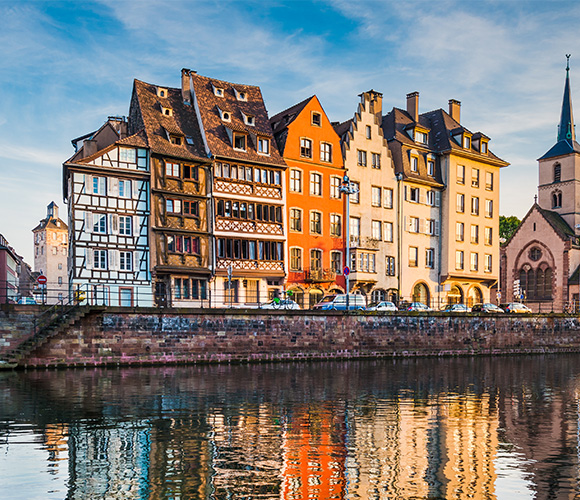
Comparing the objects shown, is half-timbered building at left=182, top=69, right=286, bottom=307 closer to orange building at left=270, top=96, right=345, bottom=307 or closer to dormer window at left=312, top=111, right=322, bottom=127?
orange building at left=270, top=96, right=345, bottom=307

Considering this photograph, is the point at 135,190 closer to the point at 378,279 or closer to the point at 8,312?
the point at 8,312

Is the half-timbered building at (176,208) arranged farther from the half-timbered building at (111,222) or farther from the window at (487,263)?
the window at (487,263)

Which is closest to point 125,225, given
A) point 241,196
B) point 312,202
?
point 241,196

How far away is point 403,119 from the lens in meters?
66.1

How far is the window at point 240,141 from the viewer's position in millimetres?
52969

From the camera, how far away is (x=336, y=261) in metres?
57.4

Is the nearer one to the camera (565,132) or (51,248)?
(565,132)

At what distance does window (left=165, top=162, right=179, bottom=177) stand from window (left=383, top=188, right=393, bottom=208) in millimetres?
20490

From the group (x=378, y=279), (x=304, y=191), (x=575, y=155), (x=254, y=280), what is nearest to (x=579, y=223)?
(x=575, y=155)

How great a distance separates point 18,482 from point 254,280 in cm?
4029

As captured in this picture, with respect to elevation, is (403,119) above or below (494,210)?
above

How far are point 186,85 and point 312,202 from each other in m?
14.2

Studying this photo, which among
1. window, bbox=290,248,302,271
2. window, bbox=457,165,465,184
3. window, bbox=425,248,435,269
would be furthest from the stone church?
window, bbox=290,248,302,271

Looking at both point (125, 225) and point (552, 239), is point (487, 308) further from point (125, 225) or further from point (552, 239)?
point (552, 239)
